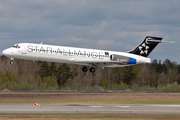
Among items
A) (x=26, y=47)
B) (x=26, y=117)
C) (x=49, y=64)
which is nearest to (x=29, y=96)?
(x=26, y=47)

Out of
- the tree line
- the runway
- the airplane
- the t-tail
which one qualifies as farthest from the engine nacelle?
the tree line

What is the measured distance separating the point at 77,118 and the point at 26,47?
2188 centimetres

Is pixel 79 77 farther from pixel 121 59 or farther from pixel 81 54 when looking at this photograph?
pixel 81 54

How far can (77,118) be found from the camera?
32344 mm

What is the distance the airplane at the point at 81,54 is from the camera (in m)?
50.5

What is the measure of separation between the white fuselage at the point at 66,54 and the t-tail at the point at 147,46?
3.63 m

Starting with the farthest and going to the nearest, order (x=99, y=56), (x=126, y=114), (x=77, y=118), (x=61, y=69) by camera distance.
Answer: (x=61, y=69) → (x=99, y=56) → (x=126, y=114) → (x=77, y=118)

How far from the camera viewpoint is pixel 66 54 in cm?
5216

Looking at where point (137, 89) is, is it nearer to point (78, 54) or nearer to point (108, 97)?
point (108, 97)

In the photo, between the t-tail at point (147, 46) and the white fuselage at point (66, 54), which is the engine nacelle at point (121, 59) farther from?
the t-tail at point (147, 46)

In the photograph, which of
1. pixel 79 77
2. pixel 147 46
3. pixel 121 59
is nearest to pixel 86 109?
pixel 121 59

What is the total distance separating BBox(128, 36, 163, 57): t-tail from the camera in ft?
202

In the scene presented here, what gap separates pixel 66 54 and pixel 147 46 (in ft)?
61.2

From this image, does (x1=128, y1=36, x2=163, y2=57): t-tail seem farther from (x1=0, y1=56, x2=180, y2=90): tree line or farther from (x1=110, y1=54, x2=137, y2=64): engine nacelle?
(x1=0, y1=56, x2=180, y2=90): tree line
